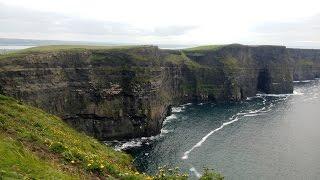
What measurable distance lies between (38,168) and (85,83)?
77.1m

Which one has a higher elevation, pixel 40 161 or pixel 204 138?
pixel 40 161

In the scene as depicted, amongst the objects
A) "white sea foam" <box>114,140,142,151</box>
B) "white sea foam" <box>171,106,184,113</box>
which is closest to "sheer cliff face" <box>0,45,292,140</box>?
"white sea foam" <box>114,140,142,151</box>

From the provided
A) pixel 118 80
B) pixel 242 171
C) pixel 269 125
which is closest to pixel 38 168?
pixel 242 171

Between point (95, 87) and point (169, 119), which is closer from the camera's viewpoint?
point (95, 87)

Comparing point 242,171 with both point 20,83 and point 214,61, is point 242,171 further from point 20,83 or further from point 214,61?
point 214,61

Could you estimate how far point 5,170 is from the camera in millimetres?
25984

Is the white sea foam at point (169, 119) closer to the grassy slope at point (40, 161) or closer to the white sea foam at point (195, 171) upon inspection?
the white sea foam at point (195, 171)

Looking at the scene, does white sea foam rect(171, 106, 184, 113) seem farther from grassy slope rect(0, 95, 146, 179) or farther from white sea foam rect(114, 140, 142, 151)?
grassy slope rect(0, 95, 146, 179)

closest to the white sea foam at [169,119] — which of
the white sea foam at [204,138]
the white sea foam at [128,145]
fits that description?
the white sea foam at [204,138]

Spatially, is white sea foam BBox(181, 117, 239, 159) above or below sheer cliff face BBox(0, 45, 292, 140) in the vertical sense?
below

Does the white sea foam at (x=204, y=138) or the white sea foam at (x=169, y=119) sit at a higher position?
the white sea foam at (x=204, y=138)

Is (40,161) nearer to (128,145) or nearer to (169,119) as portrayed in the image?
(128,145)

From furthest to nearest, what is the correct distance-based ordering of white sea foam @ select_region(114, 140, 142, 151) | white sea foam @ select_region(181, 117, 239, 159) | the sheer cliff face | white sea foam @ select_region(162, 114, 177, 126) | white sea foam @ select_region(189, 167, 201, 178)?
1. white sea foam @ select_region(162, 114, 177, 126)
2. white sea foam @ select_region(114, 140, 142, 151)
3. the sheer cliff face
4. white sea foam @ select_region(181, 117, 239, 159)
5. white sea foam @ select_region(189, 167, 201, 178)

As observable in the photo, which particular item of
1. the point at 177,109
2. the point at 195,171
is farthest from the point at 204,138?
the point at 177,109
